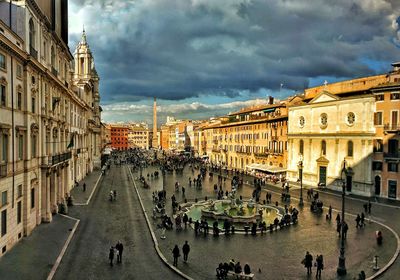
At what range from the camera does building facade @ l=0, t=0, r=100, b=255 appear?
19297mm

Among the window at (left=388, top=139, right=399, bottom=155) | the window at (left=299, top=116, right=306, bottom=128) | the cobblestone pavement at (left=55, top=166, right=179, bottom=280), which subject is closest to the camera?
the cobblestone pavement at (left=55, top=166, right=179, bottom=280)

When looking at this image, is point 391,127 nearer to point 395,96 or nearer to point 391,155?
point 391,155

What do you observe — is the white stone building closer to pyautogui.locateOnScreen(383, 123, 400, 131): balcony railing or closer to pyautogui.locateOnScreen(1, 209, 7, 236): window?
pyautogui.locateOnScreen(383, 123, 400, 131): balcony railing

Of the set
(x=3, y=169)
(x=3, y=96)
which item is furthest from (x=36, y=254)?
(x=3, y=96)

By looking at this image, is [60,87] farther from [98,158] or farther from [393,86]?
[98,158]

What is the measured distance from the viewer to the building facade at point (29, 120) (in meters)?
19.3

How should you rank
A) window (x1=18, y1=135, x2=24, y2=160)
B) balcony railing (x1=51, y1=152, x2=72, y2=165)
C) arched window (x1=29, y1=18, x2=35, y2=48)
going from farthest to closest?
balcony railing (x1=51, y1=152, x2=72, y2=165), arched window (x1=29, y1=18, x2=35, y2=48), window (x1=18, y1=135, x2=24, y2=160)

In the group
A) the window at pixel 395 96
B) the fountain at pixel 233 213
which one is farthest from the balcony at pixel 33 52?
the window at pixel 395 96

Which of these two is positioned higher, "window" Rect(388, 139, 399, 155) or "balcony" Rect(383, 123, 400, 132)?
"balcony" Rect(383, 123, 400, 132)

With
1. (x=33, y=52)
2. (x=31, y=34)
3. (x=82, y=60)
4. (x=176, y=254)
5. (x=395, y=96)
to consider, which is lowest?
(x=176, y=254)

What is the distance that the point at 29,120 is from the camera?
2302 centimetres

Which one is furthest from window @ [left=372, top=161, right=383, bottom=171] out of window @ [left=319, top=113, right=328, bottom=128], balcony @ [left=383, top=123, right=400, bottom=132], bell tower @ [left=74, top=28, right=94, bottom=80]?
bell tower @ [left=74, top=28, right=94, bottom=80]

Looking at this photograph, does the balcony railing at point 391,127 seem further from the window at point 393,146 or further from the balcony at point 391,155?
the balcony at point 391,155

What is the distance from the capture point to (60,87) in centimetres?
3300
